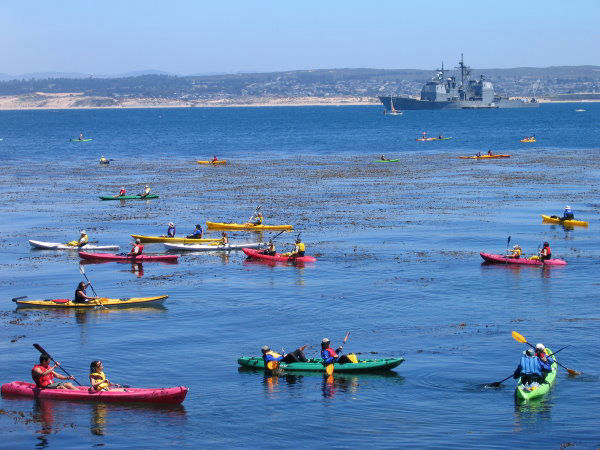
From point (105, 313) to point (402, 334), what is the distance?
42.1ft

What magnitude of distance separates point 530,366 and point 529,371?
0.16 meters

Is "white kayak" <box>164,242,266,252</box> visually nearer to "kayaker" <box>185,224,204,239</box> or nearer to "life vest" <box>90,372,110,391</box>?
"kayaker" <box>185,224,204,239</box>

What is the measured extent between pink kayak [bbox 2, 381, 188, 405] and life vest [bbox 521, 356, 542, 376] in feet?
34.1

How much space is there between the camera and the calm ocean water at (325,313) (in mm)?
27156

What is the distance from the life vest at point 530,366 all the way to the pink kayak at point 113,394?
34.1ft

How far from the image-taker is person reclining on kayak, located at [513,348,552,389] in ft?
94.8

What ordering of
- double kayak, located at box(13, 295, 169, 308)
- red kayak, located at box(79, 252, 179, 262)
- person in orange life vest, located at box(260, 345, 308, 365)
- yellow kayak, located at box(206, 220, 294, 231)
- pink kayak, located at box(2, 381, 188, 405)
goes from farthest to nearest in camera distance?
yellow kayak, located at box(206, 220, 294, 231) < red kayak, located at box(79, 252, 179, 262) < double kayak, located at box(13, 295, 169, 308) < person in orange life vest, located at box(260, 345, 308, 365) < pink kayak, located at box(2, 381, 188, 405)

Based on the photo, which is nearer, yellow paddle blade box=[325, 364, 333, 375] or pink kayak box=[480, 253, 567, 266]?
yellow paddle blade box=[325, 364, 333, 375]

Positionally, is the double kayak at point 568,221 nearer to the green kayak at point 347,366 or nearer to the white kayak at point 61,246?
the white kayak at point 61,246

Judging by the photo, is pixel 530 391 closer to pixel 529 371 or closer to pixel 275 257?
pixel 529 371

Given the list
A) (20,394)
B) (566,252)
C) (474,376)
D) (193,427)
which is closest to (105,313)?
(20,394)

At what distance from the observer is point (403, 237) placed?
5612 centimetres

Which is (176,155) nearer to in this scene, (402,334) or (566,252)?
(566,252)

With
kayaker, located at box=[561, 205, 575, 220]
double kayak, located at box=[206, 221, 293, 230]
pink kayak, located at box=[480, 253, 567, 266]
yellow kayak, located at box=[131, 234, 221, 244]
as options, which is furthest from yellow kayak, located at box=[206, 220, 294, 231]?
kayaker, located at box=[561, 205, 575, 220]
